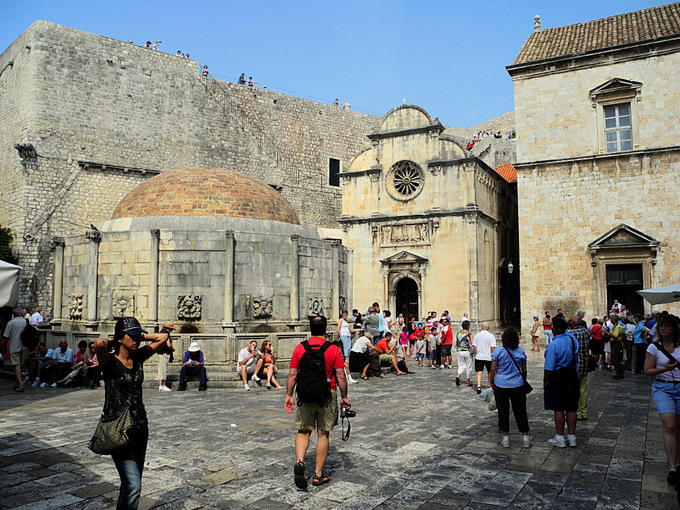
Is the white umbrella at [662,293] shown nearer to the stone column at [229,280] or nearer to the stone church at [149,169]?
the stone church at [149,169]

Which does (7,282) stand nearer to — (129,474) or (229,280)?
(229,280)

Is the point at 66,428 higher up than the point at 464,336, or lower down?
lower down

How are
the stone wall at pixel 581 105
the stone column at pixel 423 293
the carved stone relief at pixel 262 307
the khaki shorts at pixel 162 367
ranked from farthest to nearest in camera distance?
the stone column at pixel 423 293 → the stone wall at pixel 581 105 → the carved stone relief at pixel 262 307 → the khaki shorts at pixel 162 367

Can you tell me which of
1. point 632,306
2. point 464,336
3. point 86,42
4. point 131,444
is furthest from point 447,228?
point 131,444

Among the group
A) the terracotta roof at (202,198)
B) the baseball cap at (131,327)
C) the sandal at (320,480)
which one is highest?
the terracotta roof at (202,198)

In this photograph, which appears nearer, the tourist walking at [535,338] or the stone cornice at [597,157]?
the stone cornice at [597,157]

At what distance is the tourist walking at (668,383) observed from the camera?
5.31 m

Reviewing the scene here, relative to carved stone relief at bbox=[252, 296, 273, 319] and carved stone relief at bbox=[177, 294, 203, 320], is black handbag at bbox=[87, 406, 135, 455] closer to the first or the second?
carved stone relief at bbox=[177, 294, 203, 320]

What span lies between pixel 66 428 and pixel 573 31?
26070 mm

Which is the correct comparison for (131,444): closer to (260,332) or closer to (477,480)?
(477,480)

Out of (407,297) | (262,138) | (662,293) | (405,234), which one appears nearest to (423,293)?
(407,297)

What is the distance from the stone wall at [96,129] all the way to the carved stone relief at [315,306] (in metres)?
18.6

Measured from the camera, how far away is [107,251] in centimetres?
1268

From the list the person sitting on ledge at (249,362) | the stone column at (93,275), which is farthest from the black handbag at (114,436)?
the stone column at (93,275)
